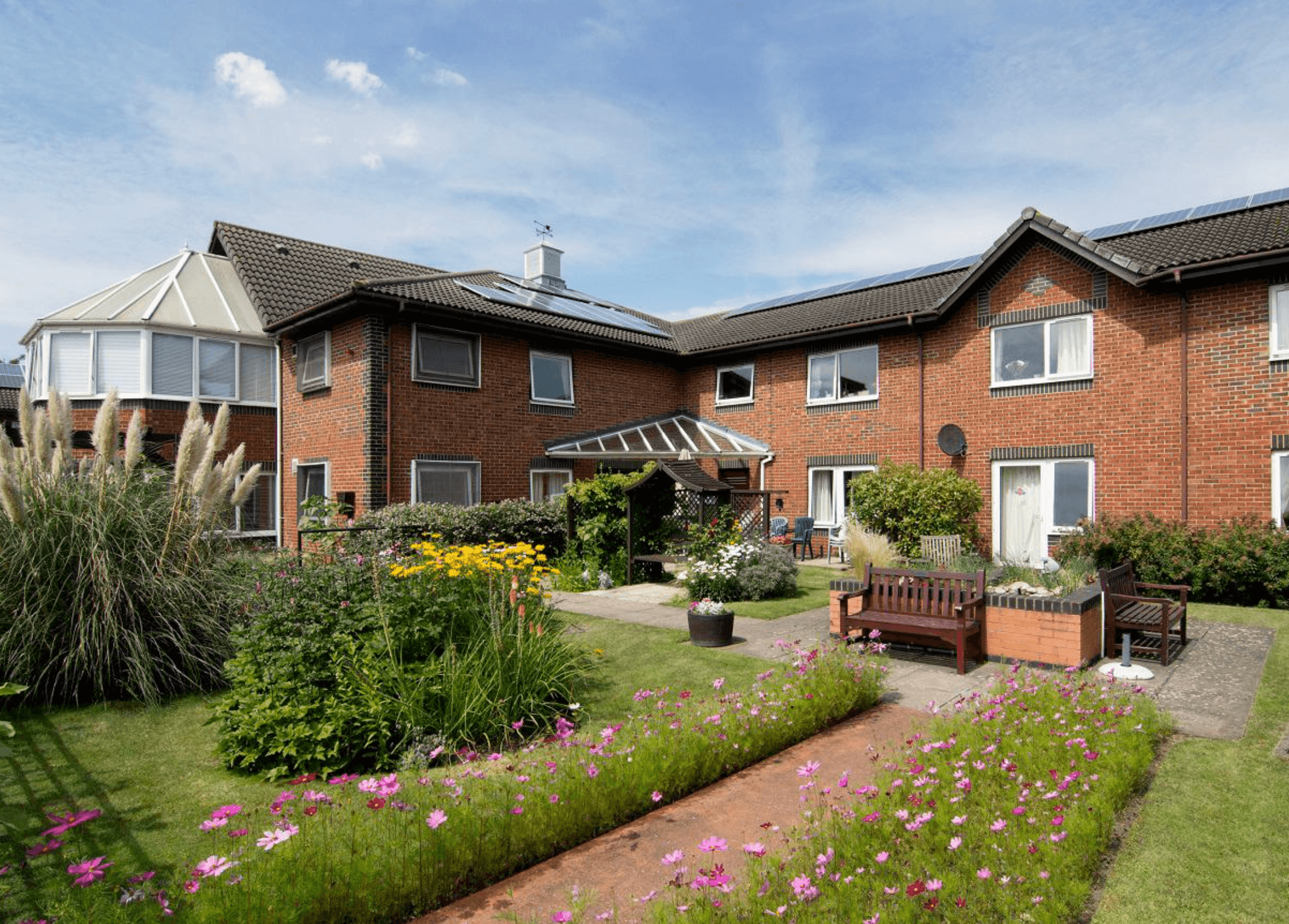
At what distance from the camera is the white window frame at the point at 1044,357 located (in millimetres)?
→ 13883

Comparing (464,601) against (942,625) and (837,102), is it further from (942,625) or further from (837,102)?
(837,102)

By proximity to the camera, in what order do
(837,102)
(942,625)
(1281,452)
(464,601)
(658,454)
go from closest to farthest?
1. (464,601)
2. (942,625)
3. (837,102)
4. (1281,452)
5. (658,454)

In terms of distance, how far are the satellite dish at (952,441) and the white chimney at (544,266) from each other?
51.9 ft

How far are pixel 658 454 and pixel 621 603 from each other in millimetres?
6971

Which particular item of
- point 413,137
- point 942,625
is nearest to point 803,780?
point 942,625

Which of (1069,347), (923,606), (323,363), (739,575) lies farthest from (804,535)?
(323,363)

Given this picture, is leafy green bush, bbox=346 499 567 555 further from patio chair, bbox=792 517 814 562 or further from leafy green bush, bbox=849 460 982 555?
leafy green bush, bbox=849 460 982 555

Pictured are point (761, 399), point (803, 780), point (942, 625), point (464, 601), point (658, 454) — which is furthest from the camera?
point (761, 399)

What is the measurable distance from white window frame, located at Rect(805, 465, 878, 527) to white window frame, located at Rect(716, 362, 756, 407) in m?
2.69

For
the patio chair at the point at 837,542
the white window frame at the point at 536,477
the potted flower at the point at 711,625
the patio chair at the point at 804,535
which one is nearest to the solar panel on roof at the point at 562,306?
the white window frame at the point at 536,477

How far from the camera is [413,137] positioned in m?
8.95

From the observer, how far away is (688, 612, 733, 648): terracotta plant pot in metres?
8.27

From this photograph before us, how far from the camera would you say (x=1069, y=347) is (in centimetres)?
1421

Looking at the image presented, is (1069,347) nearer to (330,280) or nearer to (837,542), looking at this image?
(837,542)
